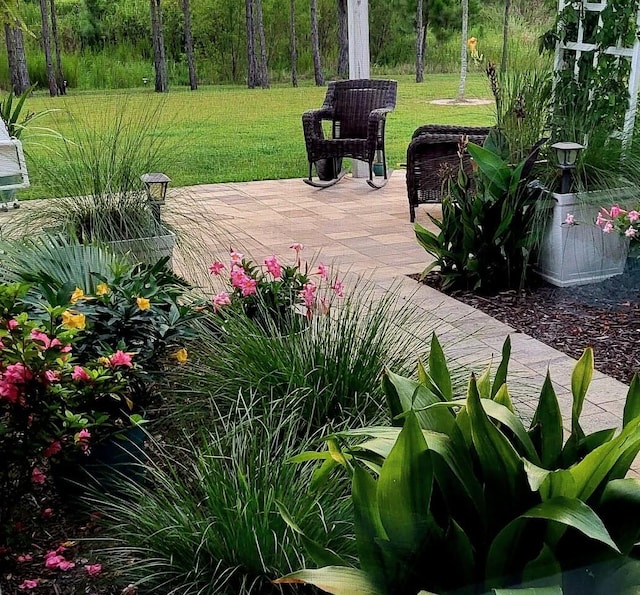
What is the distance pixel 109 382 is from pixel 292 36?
17.0 ft

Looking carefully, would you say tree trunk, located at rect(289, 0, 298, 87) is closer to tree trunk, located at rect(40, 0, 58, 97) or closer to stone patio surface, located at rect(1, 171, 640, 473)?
stone patio surface, located at rect(1, 171, 640, 473)

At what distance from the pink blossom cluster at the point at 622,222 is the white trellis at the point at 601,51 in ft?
2.19

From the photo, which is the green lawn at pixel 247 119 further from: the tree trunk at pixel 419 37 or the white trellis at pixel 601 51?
the white trellis at pixel 601 51

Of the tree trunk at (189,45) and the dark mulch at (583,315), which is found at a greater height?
the tree trunk at (189,45)

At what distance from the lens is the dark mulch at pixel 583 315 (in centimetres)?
312

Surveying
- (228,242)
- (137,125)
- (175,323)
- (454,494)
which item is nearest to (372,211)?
(228,242)

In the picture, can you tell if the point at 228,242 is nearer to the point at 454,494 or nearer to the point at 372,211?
the point at 372,211

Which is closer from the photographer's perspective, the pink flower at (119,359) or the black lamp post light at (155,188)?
the pink flower at (119,359)

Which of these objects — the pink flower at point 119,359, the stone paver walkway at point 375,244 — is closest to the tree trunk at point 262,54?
the stone paver walkway at point 375,244

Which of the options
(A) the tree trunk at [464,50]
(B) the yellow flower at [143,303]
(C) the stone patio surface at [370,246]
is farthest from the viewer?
(A) the tree trunk at [464,50]

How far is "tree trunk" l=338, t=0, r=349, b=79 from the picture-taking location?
6.81 metres

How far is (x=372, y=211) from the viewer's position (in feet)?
19.2

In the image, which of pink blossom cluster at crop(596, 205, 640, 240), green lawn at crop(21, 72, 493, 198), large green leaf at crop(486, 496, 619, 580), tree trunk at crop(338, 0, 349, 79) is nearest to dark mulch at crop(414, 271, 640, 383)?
pink blossom cluster at crop(596, 205, 640, 240)

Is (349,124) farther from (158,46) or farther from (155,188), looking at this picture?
(155,188)
